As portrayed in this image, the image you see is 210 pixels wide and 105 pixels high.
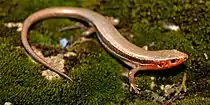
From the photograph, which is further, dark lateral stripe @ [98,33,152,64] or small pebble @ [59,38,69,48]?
small pebble @ [59,38,69,48]

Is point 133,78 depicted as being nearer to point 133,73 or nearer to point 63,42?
point 133,73

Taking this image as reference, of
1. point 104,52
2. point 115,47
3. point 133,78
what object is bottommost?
point 133,78

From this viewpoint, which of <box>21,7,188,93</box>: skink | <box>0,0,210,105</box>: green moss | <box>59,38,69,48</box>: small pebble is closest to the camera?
<box>0,0,210,105</box>: green moss

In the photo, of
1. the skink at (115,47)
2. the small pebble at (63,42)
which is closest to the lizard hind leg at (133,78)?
the skink at (115,47)

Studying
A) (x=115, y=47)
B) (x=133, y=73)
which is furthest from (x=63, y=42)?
(x=133, y=73)

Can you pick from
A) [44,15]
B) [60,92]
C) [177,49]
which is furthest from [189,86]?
[44,15]

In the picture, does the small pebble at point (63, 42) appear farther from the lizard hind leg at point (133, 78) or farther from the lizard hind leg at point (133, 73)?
the lizard hind leg at point (133, 78)

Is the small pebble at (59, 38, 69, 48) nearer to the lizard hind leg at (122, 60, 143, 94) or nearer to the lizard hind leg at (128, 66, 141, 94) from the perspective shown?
the lizard hind leg at (122, 60, 143, 94)

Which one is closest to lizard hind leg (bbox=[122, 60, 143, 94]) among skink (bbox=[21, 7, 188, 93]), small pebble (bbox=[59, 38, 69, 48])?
skink (bbox=[21, 7, 188, 93])

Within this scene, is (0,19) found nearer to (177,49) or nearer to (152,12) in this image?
(152,12)
